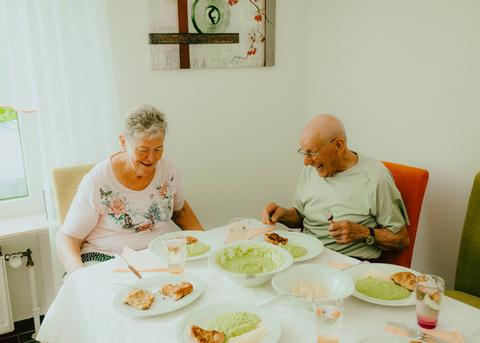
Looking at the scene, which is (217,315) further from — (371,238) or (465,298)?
(465,298)

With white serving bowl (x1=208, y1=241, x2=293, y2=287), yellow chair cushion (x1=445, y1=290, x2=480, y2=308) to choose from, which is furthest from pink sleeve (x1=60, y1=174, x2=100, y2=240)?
yellow chair cushion (x1=445, y1=290, x2=480, y2=308)

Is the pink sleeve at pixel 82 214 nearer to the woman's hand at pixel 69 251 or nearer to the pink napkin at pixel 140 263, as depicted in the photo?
the woman's hand at pixel 69 251

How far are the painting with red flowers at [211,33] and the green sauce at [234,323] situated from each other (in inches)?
66.3

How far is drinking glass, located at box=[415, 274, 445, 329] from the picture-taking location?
1080 mm

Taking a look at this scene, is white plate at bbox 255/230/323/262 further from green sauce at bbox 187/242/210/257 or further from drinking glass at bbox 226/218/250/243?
green sauce at bbox 187/242/210/257

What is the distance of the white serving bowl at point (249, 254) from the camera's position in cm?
129

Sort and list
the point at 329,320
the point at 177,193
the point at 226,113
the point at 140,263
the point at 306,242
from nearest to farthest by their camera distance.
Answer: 1. the point at 329,320
2. the point at 140,263
3. the point at 306,242
4. the point at 177,193
5. the point at 226,113

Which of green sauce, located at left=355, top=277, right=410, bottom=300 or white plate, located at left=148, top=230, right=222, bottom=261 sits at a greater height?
green sauce, located at left=355, top=277, right=410, bottom=300

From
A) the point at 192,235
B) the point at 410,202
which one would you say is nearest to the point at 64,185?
the point at 192,235

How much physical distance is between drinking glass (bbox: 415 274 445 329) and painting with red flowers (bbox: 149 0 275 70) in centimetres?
187

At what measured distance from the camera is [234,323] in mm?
1104

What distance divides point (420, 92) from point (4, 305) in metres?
2.44

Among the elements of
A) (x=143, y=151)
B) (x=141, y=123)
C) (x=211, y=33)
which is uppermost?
(x=211, y=33)

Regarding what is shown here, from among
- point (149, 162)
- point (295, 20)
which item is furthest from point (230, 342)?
point (295, 20)
